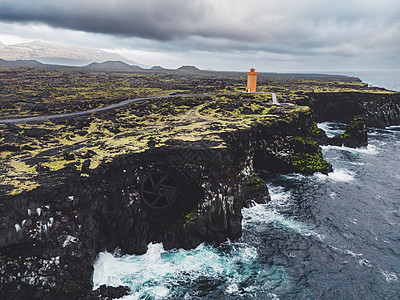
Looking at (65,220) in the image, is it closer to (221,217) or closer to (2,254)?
(2,254)

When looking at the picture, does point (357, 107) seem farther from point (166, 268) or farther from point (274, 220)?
point (166, 268)

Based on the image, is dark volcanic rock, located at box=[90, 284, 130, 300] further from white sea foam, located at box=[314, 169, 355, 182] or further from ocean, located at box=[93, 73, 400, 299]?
white sea foam, located at box=[314, 169, 355, 182]

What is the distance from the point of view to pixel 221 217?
36.1 meters

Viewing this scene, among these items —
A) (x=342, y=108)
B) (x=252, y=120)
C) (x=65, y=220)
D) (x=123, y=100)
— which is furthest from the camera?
(x=342, y=108)

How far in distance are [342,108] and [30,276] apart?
14607 cm

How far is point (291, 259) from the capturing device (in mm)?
32344

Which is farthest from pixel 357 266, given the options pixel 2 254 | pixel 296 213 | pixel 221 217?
pixel 2 254

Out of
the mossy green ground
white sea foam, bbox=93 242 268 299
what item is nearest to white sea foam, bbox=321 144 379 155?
the mossy green ground

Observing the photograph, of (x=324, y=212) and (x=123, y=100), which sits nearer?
(x=324, y=212)

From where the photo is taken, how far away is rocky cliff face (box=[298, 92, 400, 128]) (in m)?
121

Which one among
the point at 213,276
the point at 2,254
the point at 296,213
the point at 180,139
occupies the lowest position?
the point at 213,276

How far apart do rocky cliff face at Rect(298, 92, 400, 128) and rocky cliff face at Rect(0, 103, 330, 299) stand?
3923 inches

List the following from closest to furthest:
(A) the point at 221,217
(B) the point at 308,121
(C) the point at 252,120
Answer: (A) the point at 221,217 → (C) the point at 252,120 → (B) the point at 308,121

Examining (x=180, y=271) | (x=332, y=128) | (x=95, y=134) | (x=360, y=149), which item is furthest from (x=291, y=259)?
(x=332, y=128)
